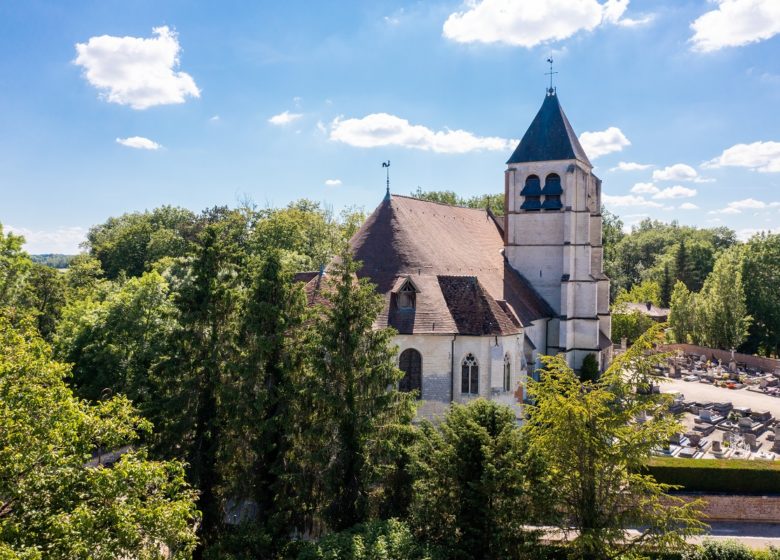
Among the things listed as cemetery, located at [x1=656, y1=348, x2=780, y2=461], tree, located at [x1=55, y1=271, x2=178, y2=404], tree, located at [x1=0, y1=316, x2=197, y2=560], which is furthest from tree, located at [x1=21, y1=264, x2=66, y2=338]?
cemetery, located at [x1=656, y1=348, x2=780, y2=461]

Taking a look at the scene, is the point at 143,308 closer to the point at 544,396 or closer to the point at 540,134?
the point at 544,396

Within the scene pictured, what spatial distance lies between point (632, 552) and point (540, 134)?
89.8 feet

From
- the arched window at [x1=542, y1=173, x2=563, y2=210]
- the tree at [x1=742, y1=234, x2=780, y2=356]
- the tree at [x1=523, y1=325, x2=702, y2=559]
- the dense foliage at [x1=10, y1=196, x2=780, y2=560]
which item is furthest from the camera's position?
the tree at [x1=742, y1=234, x2=780, y2=356]

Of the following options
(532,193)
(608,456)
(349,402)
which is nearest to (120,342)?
(349,402)

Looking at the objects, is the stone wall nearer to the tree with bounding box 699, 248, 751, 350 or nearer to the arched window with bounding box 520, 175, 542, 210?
the arched window with bounding box 520, 175, 542, 210

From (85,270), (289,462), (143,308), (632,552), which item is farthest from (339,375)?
(85,270)

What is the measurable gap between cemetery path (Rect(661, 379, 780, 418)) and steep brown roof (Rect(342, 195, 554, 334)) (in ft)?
59.3

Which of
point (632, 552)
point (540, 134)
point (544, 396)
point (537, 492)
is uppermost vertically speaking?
point (540, 134)

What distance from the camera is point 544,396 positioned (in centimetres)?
1673

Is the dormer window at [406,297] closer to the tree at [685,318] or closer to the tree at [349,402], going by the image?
A: the tree at [349,402]

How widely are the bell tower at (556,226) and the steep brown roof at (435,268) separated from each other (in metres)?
1.65

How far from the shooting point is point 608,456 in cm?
1542

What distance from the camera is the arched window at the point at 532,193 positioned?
36.9 meters

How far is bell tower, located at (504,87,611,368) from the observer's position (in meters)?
36.1
